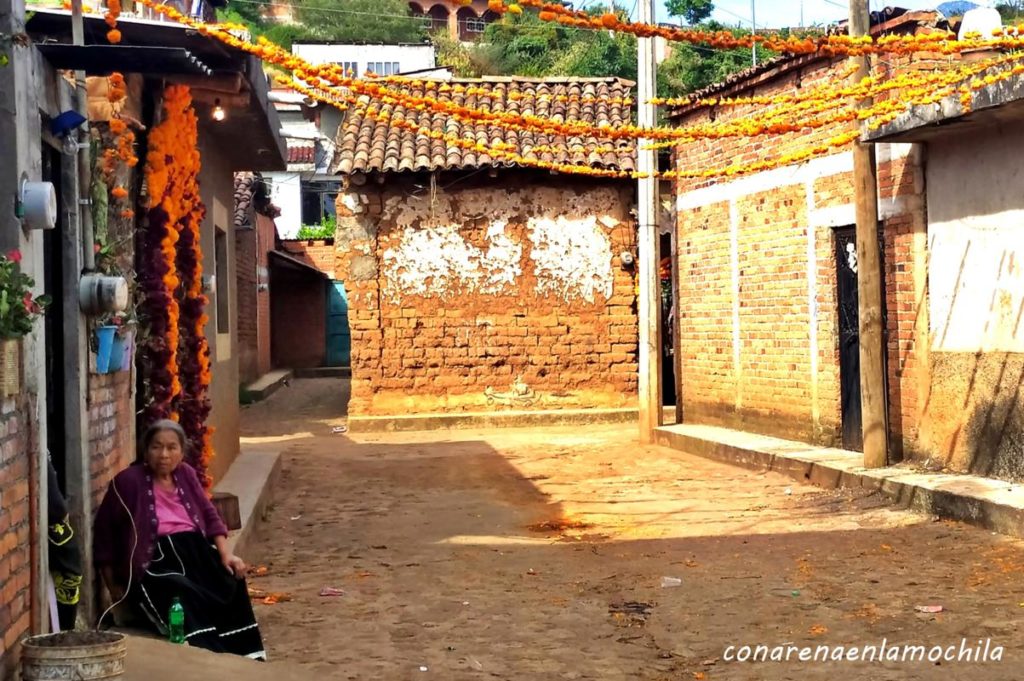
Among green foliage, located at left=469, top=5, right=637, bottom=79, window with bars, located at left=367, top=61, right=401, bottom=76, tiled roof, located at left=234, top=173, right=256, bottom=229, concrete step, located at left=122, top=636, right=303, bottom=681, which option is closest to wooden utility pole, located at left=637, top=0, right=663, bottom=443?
tiled roof, located at left=234, top=173, right=256, bottom=229

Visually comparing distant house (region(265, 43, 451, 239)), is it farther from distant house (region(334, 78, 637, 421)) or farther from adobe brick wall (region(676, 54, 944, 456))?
adobe brick wall (region(676, 54, 944, 456))

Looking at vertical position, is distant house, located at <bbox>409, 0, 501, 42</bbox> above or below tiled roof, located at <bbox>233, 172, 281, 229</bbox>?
above

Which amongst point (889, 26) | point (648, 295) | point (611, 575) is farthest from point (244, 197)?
point (611, 575)

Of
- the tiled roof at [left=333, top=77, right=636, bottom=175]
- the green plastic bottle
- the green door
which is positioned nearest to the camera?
the green plastic bottle

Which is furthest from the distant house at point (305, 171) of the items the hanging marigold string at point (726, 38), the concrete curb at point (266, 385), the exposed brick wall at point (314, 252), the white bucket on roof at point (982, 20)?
the hanging marigold string at point (726, 38)

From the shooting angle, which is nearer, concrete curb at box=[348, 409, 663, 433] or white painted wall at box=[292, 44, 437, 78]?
concrete curb at box=[348, 409, 663, 433]

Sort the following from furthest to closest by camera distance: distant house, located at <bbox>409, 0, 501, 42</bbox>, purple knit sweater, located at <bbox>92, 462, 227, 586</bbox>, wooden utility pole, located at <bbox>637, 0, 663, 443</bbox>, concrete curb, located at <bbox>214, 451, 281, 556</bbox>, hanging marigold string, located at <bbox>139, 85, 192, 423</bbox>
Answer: distant house, located at <bbox>409, 0, 501, 42</bbox> < wooden utility pole, located at <bbox>637, 0, 663, 443</bbox> < concrete curb, located at <bbox>214, 451, 281, 556</bbox> < hanging marigold string, located at <bbox>139, 85, 192, 423</bbox> < purple knit sweater, located at <bbox>92, 462, 227, 586</bbox>

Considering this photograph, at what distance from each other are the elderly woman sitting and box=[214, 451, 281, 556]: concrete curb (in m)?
2.15

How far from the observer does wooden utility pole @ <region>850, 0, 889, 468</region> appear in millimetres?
10758

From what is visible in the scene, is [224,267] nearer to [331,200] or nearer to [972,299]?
[972,299]

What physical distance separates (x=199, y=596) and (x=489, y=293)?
12.5m

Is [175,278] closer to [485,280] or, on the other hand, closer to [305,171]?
[485,280]

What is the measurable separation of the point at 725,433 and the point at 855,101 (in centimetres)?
480

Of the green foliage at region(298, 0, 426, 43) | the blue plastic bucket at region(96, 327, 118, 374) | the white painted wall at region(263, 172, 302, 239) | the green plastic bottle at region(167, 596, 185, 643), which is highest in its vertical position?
the green foliage at region(298, 0, 426, 43)
